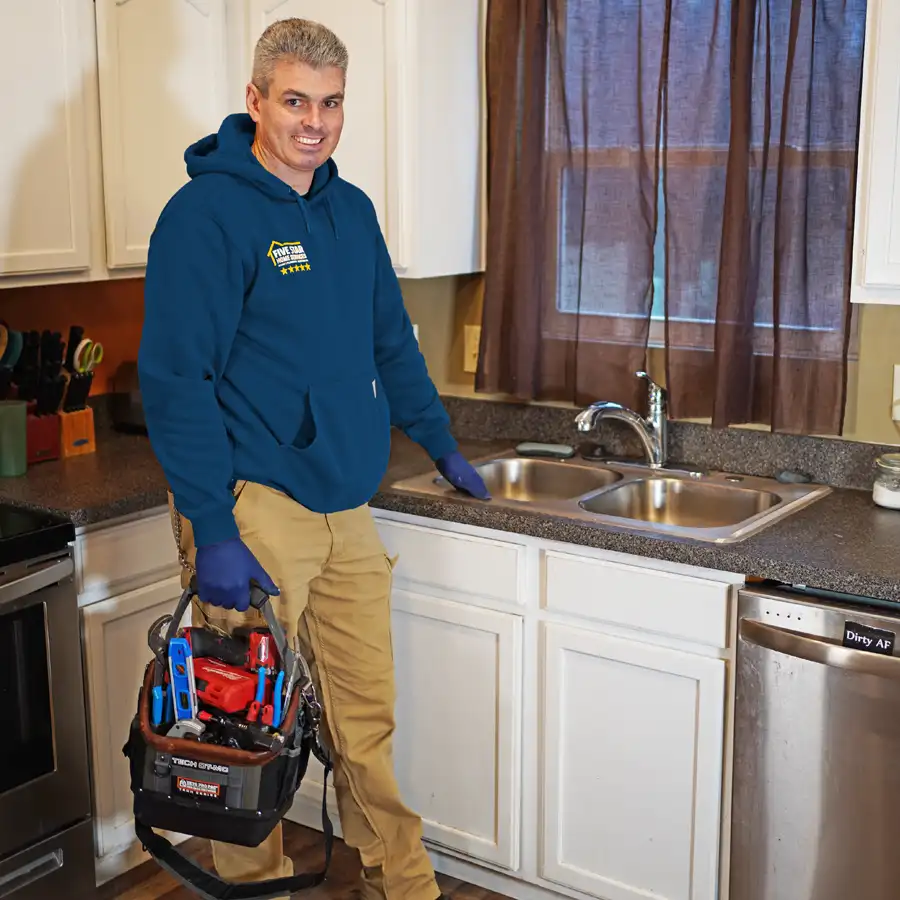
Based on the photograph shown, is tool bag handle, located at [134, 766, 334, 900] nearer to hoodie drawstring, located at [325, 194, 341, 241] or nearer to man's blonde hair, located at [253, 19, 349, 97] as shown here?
hoodie drawstring, located at [325, 194, 341, 241]

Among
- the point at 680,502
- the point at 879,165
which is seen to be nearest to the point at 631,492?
the point at 680,502

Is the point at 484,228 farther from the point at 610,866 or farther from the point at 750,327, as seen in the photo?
the point at 610,866

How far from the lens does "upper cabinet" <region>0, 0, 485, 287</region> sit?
252 centimetres

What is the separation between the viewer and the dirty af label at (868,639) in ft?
6.49

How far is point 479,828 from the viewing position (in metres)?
2.59

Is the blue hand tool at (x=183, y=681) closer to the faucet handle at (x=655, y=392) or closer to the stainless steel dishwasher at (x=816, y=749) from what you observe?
the stainless steel dishwasher at (x=816, y=749)

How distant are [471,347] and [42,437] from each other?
1.06 metres

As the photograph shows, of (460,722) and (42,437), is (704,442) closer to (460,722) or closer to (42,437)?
(460,722)

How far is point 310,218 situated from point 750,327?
3.27 ft

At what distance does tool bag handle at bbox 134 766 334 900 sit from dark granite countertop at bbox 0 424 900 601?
581 millimetres

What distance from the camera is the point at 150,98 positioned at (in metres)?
2.73

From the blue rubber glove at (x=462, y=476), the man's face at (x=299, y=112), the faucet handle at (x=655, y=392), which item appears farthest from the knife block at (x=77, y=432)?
the faucet handle at (x=655, y=392)

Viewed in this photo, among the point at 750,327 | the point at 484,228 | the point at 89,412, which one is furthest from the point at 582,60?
the point at 89,412

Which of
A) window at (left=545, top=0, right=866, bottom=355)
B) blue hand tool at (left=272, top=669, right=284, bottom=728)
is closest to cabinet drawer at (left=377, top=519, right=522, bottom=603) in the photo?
blue hand tool at (left=272, top=669, right=284, bottom=728)
